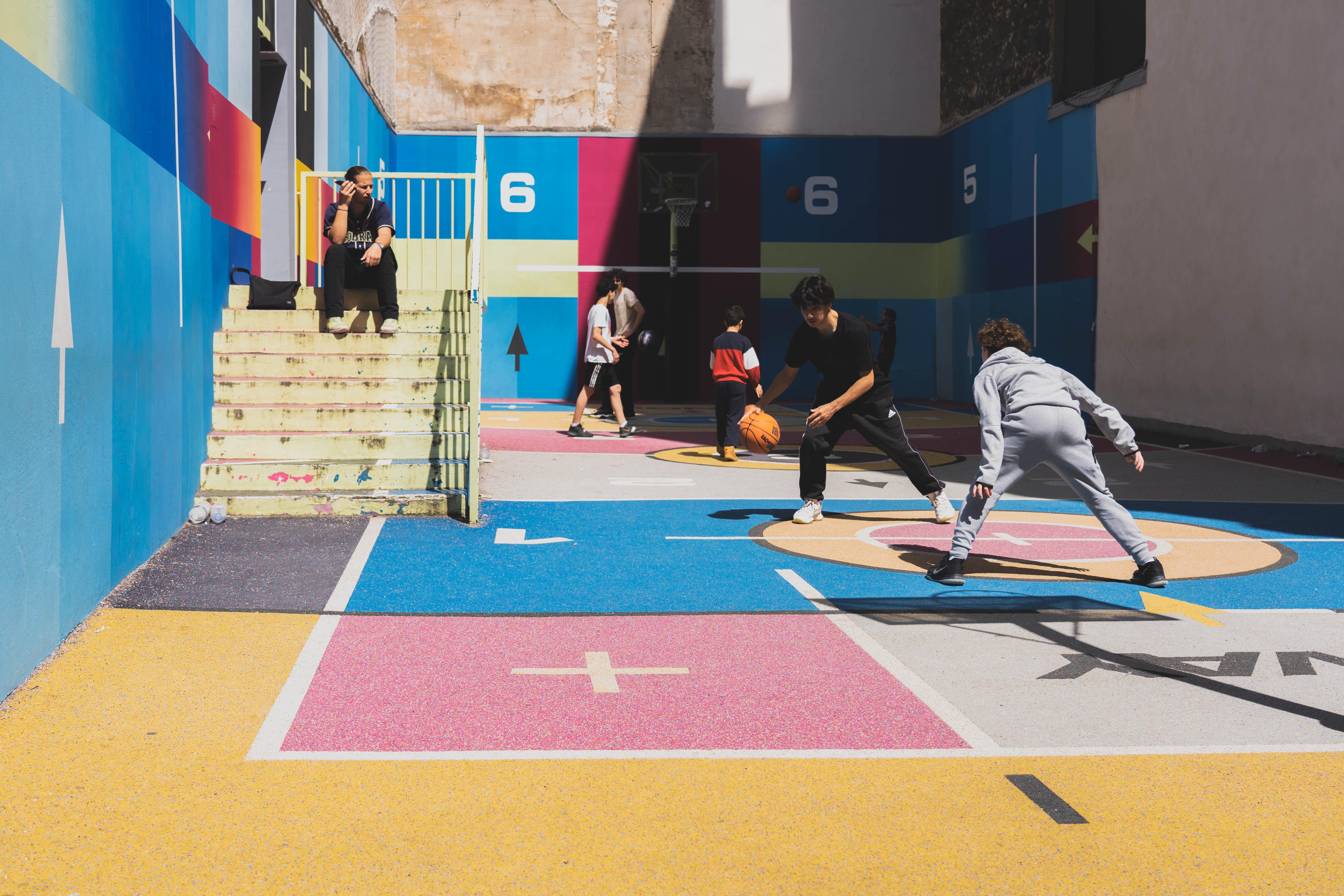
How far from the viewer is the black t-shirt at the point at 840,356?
857 centimetres

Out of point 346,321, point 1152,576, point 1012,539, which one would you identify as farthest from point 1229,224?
point 346,321

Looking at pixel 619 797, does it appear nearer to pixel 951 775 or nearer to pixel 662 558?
pixel 951 775

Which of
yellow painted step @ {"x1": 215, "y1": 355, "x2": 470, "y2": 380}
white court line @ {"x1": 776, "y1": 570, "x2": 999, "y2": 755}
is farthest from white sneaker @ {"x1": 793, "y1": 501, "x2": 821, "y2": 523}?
yellow painted step @ {"x1": 215, "y1": 355, "x2": 470, "y2": 380}

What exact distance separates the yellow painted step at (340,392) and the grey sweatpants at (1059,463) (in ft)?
16.2

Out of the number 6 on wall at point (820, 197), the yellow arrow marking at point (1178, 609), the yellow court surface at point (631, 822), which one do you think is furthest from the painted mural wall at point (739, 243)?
the yellow court surface at point (631, 822)

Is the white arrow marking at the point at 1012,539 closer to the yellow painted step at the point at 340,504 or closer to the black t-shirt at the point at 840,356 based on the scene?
the black t-shirt at the point at 840,356

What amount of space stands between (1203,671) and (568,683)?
2546 mm

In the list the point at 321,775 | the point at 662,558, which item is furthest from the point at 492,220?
the point at 321,775

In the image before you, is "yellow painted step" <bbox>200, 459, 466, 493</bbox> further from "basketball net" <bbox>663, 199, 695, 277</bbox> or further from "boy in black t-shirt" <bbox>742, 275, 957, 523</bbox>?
"basketball net" <bbox>663, 199, 695, 277</bbox>

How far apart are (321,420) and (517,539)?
8.06ft

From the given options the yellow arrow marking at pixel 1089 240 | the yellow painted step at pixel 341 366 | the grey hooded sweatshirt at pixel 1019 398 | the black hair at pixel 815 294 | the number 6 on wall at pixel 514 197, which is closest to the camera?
the grey hooded sweatshirt at pixel 1019 398

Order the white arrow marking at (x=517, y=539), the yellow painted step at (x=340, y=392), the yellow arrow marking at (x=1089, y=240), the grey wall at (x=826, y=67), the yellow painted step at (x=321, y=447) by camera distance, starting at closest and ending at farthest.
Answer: the white arrow marking at (x=517, y=539) → the yellow painted step at (x=321, y=447) → the yellow painted step at (x=340, y=392) → the yellow arrow marking at (x=1089, y=240) → the grey wall at (x=826, y=67)

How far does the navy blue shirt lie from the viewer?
10.8m

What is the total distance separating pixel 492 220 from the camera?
23.8m
